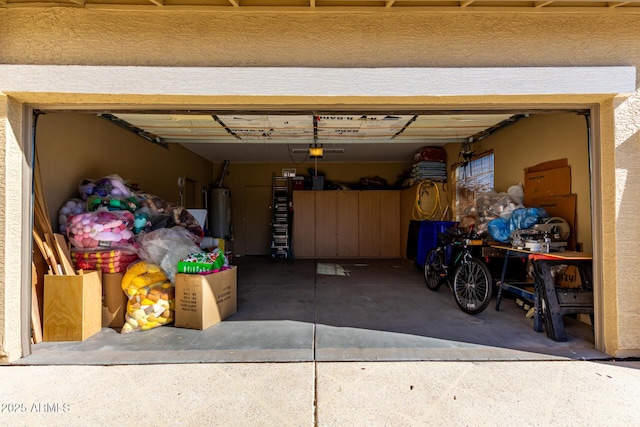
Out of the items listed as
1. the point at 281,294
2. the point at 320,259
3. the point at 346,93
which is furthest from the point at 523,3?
the point at 320,259

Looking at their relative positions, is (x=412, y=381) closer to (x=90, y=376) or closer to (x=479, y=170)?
(x=90, y=376)

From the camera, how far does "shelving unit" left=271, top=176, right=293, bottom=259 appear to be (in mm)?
8445

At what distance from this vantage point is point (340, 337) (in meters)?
2.94

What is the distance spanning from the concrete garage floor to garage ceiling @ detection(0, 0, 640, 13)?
264cm

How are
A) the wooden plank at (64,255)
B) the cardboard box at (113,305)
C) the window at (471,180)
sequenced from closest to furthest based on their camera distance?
the wooden plank at (64,255), the cardboard box at (113,305), the window at (471,180)

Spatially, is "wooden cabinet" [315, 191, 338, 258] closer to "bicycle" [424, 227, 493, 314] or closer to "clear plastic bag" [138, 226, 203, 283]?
"bicycle" [424, 227, 493, 314]

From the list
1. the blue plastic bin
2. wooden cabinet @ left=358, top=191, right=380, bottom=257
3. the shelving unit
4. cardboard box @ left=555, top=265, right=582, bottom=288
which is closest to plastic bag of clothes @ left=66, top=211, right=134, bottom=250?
cardboard box @ left=555, top=265, right=582, bottom=288

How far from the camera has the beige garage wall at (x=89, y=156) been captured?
10.7 ft

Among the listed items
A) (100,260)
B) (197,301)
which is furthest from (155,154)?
(197,301)

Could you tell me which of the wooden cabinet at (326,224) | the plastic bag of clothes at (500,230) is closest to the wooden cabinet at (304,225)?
the wooden cabinet at (326,224)

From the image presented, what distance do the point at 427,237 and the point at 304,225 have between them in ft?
11.1

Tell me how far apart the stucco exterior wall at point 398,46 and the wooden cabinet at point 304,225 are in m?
6.06

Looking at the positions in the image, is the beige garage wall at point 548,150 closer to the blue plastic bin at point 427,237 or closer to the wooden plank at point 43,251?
the blue plastic bin at point 427,237

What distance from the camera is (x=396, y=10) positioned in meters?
2.55
